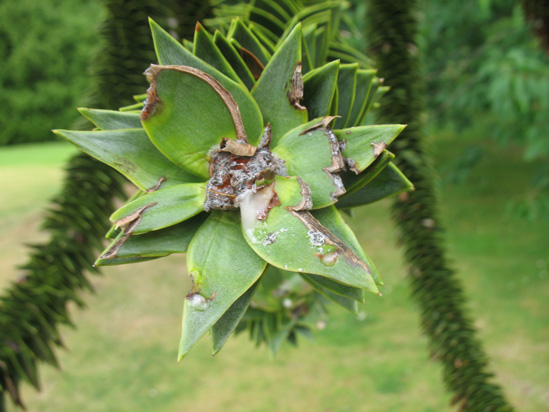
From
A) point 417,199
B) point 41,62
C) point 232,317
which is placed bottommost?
point 41,62

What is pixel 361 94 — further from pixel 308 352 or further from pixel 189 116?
pixel 308 352

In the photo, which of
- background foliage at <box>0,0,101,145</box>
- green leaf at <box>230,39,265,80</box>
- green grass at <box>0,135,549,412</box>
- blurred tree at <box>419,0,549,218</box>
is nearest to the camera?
green leaf at <box>230,39,265,80</box>

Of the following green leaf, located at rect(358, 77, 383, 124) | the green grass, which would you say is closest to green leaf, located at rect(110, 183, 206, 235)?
green leaf, located at rect(358, 77, 383, 124)

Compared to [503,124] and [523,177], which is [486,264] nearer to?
[503,124]

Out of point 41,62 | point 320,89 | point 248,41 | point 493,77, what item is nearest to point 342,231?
point 320,89

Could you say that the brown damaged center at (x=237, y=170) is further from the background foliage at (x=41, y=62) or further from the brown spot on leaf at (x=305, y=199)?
the background foliage at (x=41, y=62)

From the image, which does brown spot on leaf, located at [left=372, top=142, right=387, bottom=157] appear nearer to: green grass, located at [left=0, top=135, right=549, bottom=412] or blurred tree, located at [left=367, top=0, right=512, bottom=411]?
blurred tree, located at [left=367, top=0, right=512, bottom=411]

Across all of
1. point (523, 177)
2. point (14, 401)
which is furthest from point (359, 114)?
point (523, 177)
